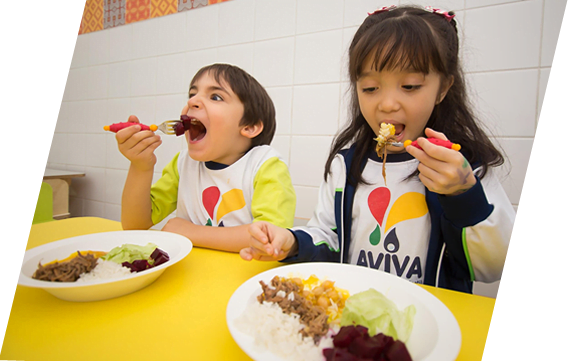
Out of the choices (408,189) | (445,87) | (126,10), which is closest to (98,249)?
(408,189)

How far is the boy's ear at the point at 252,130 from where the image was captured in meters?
1.08

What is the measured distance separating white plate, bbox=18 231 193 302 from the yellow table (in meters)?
0.02

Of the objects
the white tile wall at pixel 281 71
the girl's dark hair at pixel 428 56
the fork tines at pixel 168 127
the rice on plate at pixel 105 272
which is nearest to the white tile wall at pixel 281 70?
the white tile wall at pixel 281 71

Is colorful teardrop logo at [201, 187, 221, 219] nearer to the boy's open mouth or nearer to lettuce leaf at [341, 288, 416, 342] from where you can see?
the boy's open mouth

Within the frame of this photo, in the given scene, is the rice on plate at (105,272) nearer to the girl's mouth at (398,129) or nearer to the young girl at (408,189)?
the young girl at (408,189)

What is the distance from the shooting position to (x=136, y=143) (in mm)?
883

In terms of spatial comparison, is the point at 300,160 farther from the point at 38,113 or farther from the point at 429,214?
A: the point at 38,113

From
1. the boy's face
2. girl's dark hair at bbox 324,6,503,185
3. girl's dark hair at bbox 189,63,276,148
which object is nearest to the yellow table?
girl's dark hair at bbox 324,6,503,185

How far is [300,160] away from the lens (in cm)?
162

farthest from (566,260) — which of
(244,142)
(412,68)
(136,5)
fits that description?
(136,5)

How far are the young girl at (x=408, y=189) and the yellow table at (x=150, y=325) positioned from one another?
5.3 inches

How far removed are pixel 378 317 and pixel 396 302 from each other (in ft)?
0.36

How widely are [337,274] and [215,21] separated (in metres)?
1.61

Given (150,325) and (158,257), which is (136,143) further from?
(150,325)
